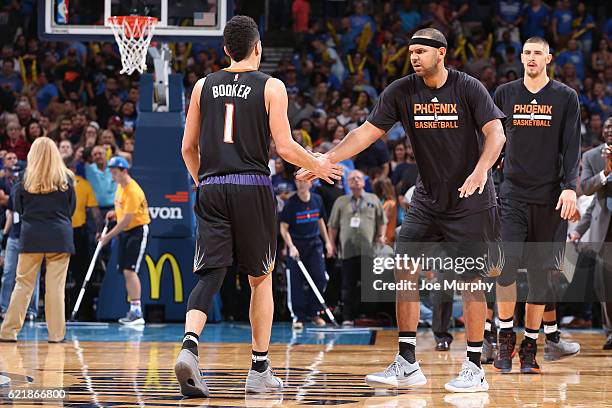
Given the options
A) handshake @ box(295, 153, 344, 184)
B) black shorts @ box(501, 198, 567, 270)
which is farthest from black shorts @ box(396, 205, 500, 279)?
black shorts @ box(501, 198, 567, 270)

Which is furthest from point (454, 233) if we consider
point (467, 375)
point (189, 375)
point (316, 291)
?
point (316, 291)

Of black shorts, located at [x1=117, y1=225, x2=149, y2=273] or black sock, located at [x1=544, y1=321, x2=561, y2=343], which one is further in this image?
black shorts, located at [x1=117, y1=225, x2=149, y2=273]

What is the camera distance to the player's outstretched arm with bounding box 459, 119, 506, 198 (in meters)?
7.01

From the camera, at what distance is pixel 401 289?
7.37 m

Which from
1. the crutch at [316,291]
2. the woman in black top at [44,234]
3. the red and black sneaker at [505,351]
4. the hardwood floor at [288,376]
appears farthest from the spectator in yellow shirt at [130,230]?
the red and black sneaker at [505,351]

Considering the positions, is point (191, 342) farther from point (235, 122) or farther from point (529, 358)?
point (529, 358)

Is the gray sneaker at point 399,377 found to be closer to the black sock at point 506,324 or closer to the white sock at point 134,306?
the black sock at point 506,324

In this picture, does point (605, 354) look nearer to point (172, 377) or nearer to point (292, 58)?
point (172, 377)

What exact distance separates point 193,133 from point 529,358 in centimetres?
331

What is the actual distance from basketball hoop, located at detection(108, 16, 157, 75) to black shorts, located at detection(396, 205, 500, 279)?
5.54 meters

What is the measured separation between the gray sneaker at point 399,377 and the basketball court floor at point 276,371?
→ 11cm

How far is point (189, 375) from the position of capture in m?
6.34

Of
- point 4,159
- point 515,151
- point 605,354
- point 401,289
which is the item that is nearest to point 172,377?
point 401,289

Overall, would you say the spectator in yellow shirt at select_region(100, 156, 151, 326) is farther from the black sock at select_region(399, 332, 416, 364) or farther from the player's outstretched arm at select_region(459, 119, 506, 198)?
the player's outstretched arm at select_region(459, 119, 506, 198)
